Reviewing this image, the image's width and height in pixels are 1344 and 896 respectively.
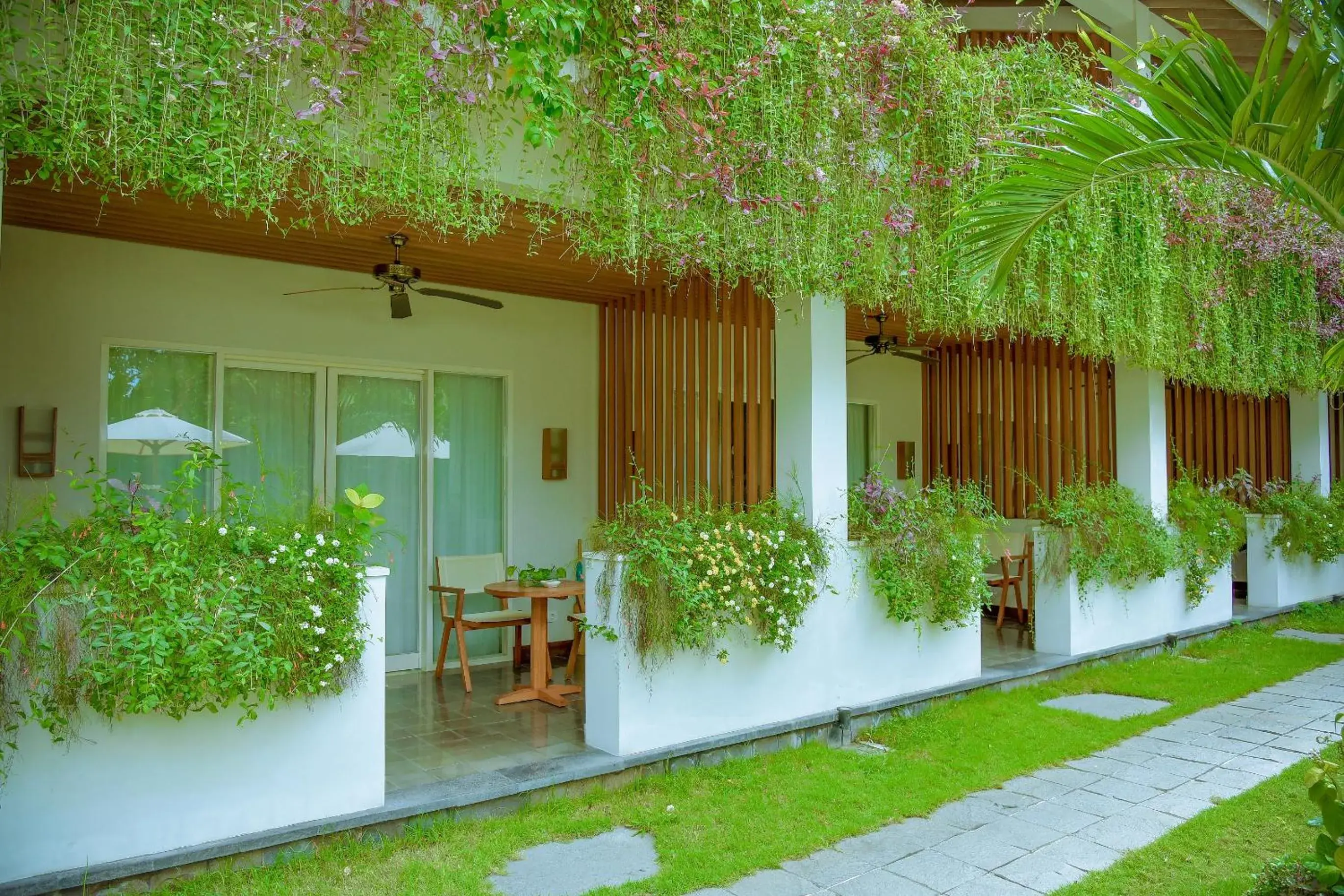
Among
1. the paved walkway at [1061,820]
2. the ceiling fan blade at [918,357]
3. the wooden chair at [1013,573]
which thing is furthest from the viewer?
the ceiling fan blade at [918,357]

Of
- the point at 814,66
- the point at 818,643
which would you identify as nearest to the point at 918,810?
the point at 818,643

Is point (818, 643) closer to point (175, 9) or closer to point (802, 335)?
point (802, 335)

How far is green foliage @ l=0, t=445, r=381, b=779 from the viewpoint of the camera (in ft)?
10.1

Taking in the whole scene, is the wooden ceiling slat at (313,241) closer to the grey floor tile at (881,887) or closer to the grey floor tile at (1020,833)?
the grey floor tile at (881,887)

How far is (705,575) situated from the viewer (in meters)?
4.59

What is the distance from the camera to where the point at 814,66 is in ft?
15.6

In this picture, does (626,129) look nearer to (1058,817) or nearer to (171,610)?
(171,610)

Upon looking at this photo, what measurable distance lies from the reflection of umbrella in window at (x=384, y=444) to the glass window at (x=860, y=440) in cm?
463

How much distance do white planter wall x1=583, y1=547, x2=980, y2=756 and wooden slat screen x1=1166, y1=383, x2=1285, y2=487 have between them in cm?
571

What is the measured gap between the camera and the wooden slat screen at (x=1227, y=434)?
405 inches

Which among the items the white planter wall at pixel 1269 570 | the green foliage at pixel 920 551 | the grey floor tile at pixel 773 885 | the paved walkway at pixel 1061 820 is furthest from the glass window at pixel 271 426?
the white planter wall at pixel 1269 570

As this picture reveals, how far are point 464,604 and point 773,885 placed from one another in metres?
3.86

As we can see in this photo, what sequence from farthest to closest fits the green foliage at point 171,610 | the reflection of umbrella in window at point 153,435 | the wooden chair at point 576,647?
1. the wooden chair at point 576,647
2. the reflection of umbrella in window at point 153,435
3. the green foliage at point 171,610

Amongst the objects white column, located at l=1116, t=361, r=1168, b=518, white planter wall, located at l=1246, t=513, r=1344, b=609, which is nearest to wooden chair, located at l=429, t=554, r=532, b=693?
white column, located at l=1116, t=361, r=1168, b=518
